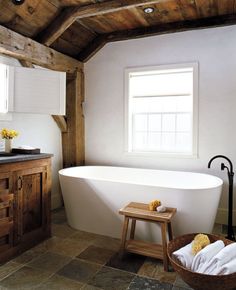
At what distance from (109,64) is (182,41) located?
1235mm

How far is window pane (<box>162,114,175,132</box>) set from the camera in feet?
12.9

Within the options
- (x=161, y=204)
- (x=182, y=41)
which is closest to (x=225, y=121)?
(x=182, y=41)

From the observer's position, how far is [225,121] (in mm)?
3492

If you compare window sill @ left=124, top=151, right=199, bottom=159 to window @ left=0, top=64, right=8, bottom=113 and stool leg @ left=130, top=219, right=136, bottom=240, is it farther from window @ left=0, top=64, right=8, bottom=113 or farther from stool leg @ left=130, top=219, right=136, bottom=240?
window @ left=0, top=64, right=8, bottom=113

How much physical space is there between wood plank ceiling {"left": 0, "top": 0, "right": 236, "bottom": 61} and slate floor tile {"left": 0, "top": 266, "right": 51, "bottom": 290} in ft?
9.09

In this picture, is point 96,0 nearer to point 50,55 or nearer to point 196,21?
point 50,55

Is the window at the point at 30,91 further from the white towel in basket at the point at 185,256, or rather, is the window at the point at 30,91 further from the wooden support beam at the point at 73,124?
the white towel in basket at the point at 185,256

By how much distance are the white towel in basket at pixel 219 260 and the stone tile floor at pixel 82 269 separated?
427 mm

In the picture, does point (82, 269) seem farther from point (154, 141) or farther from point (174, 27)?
point (174, 27)

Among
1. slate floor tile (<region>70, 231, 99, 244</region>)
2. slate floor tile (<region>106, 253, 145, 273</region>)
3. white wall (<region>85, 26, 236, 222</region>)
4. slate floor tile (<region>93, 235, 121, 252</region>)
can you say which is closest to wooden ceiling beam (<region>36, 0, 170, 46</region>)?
white wall (<region>85, 26, 236, 222</region>)

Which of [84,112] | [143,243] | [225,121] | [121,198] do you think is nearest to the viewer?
[143,243]

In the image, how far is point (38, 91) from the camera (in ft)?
11.4

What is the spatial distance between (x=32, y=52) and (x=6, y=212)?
2.10m

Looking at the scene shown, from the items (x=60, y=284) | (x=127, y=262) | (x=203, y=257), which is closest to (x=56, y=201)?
(x=127, y=262)
